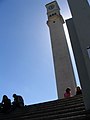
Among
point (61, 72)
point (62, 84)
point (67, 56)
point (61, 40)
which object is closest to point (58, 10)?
point (61, 40)

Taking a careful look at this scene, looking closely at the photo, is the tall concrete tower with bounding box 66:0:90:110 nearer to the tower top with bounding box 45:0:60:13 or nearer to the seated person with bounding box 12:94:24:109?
the seated person with bounding box 12:94:24:109

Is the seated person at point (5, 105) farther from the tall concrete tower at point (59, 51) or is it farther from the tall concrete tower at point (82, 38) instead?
the tall concrete tower at point (59, 51)

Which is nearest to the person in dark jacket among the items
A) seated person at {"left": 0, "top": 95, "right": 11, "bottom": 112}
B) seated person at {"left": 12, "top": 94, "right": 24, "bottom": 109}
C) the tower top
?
seated person at {"left": 0, "top": 95, "right": 11, "bottom": 112}

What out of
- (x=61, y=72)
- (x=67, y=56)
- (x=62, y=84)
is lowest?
(x=62, y=84)

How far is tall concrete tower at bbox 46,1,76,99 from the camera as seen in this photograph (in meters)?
16.3

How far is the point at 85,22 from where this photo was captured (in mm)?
4582

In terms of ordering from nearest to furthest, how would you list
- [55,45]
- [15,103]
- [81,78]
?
[81,78], [15,103], [55,45]

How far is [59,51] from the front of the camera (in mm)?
19156

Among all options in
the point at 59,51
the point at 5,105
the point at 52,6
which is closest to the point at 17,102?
the point at 5,105

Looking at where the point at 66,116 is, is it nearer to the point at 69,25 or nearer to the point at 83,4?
the point at 69,25

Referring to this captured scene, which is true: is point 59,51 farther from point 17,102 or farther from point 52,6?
point 17,102

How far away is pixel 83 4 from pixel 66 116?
258 centimetres

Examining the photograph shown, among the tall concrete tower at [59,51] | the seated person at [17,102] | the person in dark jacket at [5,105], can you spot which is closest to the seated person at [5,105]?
the person in dark jacket at [5,105]

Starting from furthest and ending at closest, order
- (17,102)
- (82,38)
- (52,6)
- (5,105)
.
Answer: (52,6) < (17,102) < (5,105) < (82,38)
